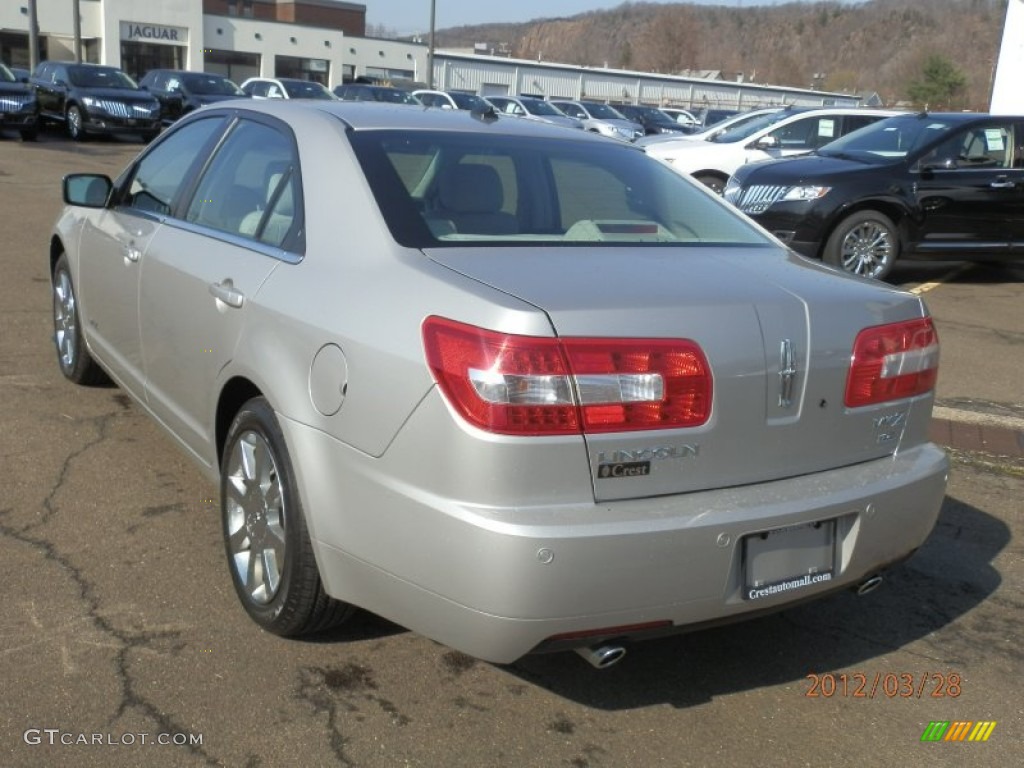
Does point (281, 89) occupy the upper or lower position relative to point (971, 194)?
upper

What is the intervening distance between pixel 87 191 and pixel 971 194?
8215 mm

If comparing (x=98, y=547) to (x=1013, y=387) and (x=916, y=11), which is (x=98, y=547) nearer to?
(x=1013, y=387)

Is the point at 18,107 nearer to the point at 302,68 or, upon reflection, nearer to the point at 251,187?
the point at 251,187

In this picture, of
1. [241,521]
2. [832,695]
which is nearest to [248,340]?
[241,521]

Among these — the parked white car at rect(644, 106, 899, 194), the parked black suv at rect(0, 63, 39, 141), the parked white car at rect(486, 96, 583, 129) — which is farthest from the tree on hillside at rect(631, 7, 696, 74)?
→ the parked white car at rect(644, 106, 899, 194)

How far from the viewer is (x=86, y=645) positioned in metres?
3.22

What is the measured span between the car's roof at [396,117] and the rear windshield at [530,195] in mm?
68

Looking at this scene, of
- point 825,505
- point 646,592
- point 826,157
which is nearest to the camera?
point 646,592

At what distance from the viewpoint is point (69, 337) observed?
18.5 feet

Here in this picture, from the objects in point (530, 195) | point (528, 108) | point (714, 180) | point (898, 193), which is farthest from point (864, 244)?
point (528, 108)

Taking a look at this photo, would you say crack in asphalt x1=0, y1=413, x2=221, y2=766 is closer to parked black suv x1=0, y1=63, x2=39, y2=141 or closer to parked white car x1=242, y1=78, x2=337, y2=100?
parked black suv x1=0, y1=63, x2=39, y2=141

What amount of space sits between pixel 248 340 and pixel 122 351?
1554 mm
